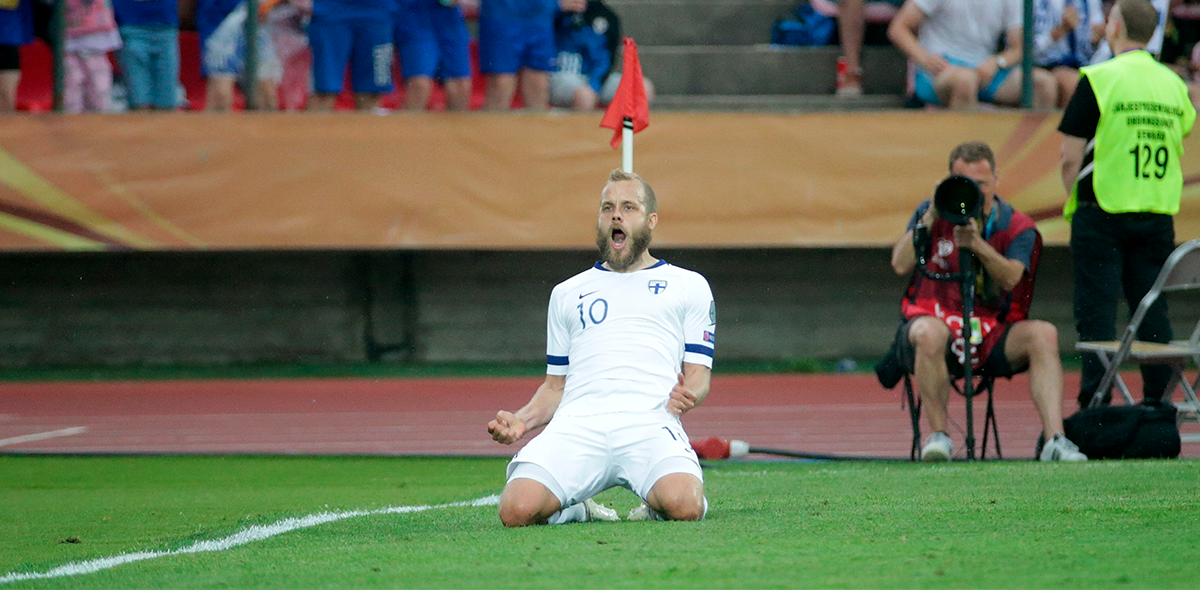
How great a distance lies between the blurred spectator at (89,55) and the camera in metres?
12.9

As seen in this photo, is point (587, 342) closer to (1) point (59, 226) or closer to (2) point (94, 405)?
(2) point (94, 405)

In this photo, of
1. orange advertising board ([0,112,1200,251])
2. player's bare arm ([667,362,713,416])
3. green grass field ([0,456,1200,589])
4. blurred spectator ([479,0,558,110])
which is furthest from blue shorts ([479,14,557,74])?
player's bare arm ([667,362,713,416])

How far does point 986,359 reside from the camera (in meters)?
8.25

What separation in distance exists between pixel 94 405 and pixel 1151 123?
7985 millimetres

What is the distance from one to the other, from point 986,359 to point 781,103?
6720mm

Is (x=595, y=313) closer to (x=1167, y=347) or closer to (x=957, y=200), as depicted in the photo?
(x=957, y=200)

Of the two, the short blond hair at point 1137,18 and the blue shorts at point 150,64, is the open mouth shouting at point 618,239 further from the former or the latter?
the blue shorts at point 150,64

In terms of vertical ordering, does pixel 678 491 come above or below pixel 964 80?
below

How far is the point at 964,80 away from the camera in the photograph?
42.5ft

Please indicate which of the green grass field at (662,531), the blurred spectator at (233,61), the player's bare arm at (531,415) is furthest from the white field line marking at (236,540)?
the blurred spectator at (233,61)

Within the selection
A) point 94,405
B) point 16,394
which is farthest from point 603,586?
point 16,394

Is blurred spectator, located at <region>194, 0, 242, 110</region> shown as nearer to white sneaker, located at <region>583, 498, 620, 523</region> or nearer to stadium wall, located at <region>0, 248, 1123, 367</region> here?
stadium wall, located at <region>0, 248, 1123, 367</region>

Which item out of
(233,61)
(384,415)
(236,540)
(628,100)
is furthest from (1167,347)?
(233,61)

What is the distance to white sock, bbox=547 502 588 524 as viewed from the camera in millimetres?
5703
